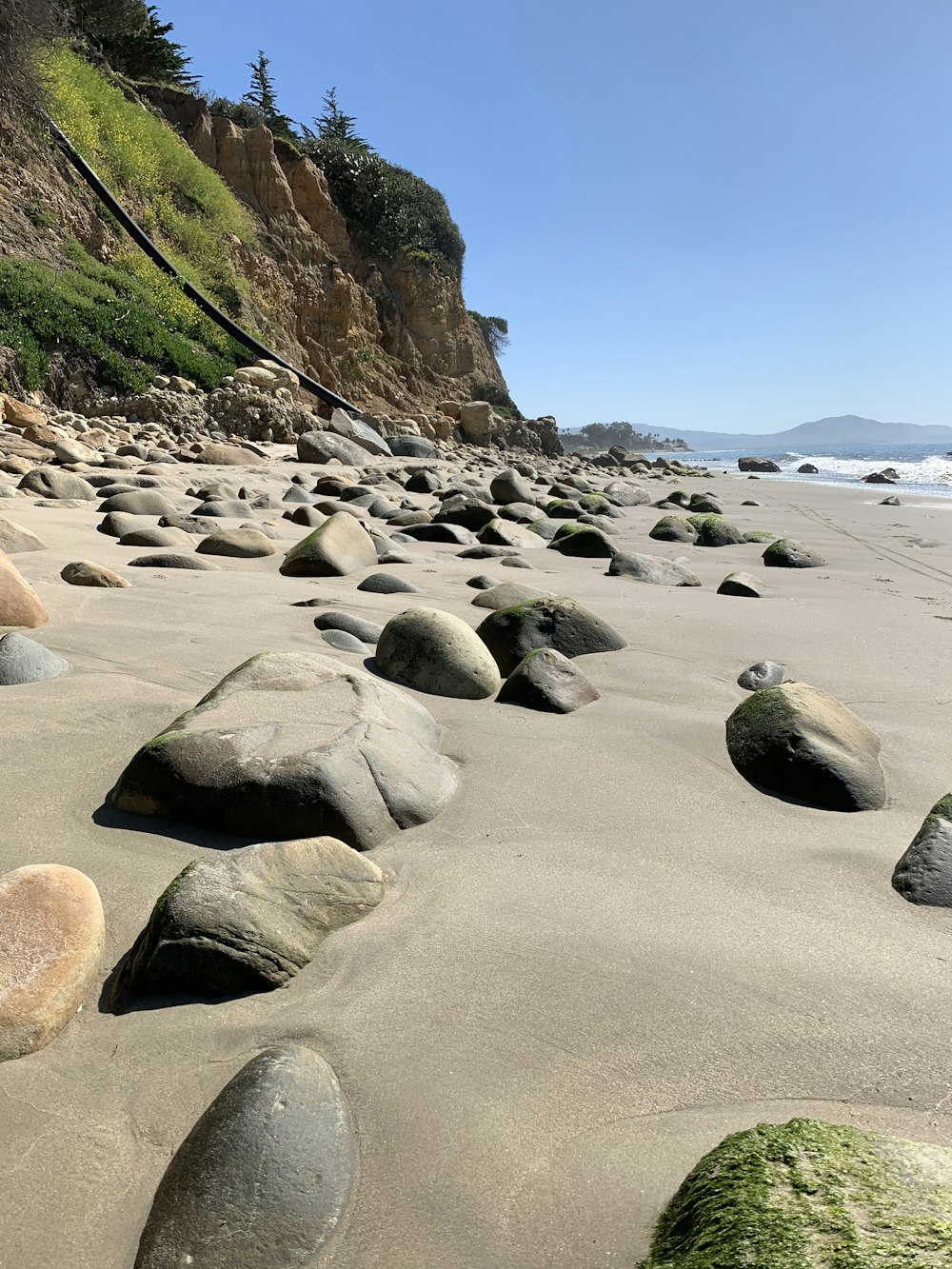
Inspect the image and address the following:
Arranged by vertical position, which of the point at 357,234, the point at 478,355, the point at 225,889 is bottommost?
the point at 225,889

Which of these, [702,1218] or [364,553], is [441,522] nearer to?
[364,553]

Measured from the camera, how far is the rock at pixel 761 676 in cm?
299

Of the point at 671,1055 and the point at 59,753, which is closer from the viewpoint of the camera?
the point at 671,1055

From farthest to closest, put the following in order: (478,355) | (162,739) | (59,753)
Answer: (478,355) < (59,753) < (162,739)

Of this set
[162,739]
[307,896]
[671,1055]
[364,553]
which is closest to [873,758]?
[671,1055]

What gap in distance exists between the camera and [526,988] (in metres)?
1.38

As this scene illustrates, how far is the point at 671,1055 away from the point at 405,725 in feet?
3.64

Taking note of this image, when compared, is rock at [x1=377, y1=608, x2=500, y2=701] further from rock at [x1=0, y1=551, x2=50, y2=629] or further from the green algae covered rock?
the green algae covered rock

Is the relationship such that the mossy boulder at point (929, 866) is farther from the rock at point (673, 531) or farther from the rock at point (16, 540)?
the rock at point (673, 531)

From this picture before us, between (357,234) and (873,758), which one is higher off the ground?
(357,234)

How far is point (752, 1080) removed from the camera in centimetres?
120

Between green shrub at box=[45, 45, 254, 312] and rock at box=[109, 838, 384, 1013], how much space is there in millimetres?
17788

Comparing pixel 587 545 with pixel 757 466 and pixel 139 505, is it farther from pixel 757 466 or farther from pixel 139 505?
pixel 757 466

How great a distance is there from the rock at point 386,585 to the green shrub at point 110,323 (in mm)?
9308
